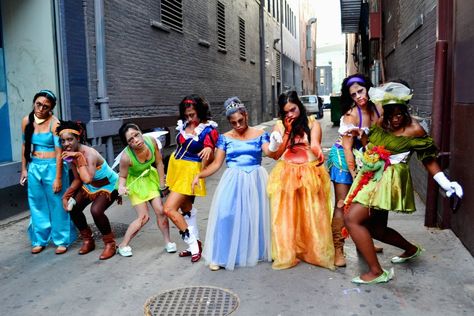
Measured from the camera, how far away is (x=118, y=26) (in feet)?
31.8

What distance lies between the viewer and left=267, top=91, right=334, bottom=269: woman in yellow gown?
450 centimetres

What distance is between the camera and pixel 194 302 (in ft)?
13.0

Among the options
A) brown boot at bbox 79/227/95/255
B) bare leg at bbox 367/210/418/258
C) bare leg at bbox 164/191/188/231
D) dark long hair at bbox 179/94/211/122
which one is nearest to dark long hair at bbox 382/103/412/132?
bare leg at bbox 367/210/418/258

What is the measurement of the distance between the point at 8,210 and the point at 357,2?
17.3m

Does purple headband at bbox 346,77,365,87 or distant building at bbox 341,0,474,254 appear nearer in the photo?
purple headband at bbox 346,77,365,87

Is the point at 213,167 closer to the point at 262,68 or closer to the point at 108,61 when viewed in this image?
the point at 108,61

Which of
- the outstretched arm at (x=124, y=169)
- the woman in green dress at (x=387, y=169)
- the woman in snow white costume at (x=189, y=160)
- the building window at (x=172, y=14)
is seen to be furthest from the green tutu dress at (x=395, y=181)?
the building window at (x=172, y=14)

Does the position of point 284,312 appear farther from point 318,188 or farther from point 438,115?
point 438,115

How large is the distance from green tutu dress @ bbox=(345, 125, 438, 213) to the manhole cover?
133cm

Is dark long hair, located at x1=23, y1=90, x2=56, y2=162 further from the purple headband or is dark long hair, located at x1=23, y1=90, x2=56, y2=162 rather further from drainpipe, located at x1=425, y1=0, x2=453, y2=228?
drainpipe, located at x1=425, y1=0, x2=453, y2=228

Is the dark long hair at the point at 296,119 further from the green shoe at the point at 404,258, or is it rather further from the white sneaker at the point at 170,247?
the white sneaker at the point at 170,247

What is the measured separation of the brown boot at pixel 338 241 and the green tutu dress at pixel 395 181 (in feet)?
1.89

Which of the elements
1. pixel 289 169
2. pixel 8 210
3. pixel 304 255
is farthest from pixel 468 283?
pixel 8 210

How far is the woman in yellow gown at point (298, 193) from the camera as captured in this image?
14.8 ft
